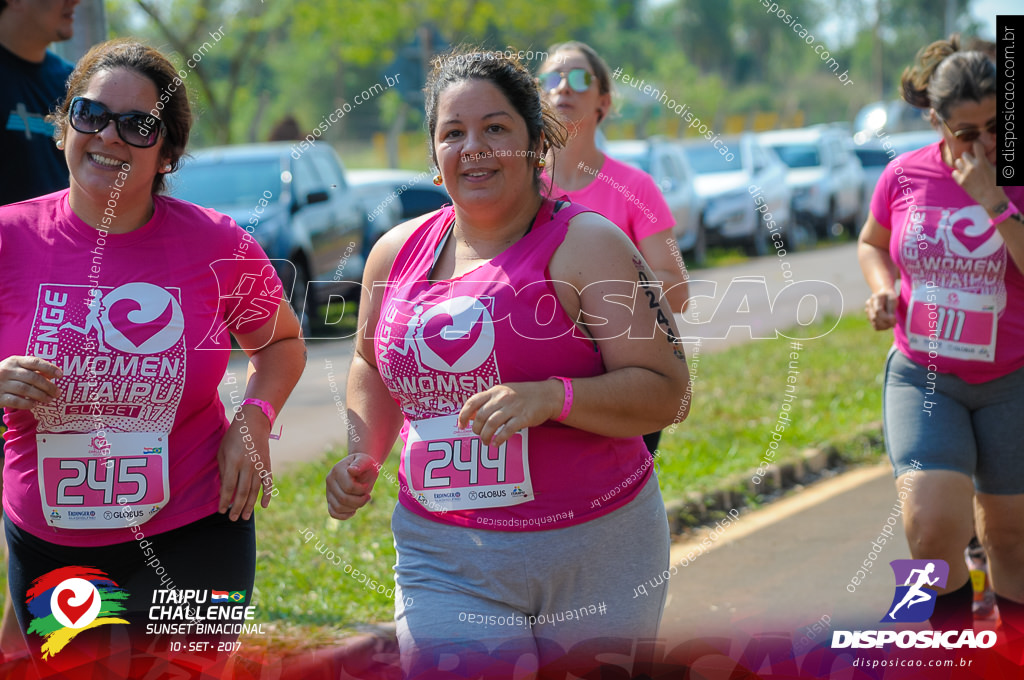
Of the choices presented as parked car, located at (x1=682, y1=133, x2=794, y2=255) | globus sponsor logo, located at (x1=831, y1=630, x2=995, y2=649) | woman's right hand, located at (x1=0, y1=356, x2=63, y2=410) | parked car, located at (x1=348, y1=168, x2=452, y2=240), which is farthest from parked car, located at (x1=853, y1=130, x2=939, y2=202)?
woman's right hand, located at (x1=0, y1=356, x2=63, y2=410)

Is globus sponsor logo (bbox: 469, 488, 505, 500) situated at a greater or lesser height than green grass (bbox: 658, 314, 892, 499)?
greater

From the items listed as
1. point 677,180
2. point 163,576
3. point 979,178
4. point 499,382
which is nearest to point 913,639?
point 979,178

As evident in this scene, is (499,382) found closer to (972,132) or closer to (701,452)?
(972,132)

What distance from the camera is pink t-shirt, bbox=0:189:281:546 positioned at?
8.77 feet

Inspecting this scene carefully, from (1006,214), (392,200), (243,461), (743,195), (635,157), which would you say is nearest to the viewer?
(243,461)

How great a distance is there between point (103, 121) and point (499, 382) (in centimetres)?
117

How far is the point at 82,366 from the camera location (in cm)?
266

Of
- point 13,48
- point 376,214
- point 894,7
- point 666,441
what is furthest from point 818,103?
point 13,48

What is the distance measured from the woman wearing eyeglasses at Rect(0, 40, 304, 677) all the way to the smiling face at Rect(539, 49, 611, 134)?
184cm

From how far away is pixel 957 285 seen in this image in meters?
3.78

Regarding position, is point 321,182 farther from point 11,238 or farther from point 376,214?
point 11,238

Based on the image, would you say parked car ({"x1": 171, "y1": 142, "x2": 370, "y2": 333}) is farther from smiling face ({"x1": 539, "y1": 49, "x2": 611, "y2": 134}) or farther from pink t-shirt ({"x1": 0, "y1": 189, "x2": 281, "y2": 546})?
pink t-shirt ({"x1": 0, "y1": 189, "x2": 281, "y2": 546})

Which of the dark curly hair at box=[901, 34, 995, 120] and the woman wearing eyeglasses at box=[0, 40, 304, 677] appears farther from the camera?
the dark curly hair at box=[901, 34, 995, 120]

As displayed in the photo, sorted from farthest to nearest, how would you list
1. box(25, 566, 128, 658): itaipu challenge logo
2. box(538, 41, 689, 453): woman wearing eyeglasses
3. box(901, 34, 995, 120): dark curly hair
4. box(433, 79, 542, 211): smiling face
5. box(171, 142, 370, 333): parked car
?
box(171, 142, 370, 333): parked car < box(538, 41, 689, 453): woman wearing eyeglasses < box(901, 34, 995, 120): dark curly hair < box(25, 566, 128, 658): itaipu challenge logo < box(433, 79, 542, 211): smiling face
